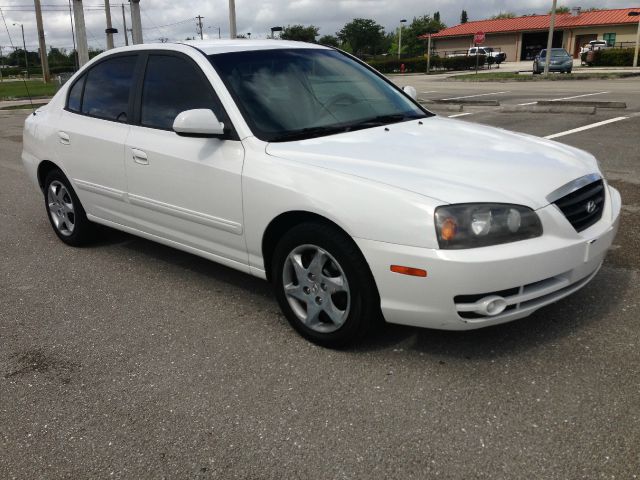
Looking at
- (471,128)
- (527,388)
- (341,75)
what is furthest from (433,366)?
(341,75)

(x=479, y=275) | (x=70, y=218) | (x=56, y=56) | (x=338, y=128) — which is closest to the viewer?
(x=479, y=275)

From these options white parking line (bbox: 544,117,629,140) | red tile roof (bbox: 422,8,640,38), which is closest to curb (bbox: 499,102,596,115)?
white parking line (bbox: 544,117,629,140)

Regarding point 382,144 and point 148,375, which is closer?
point 148,375

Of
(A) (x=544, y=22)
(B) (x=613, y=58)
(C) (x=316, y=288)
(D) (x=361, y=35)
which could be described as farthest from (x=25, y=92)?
(D) (x=361, y=35)

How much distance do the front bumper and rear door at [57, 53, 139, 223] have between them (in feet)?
7.51

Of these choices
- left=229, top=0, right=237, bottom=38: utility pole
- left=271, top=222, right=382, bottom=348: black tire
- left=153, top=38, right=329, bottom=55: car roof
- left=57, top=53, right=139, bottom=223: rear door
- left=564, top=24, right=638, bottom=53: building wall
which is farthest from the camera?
left=564, top=24, right=638, bottom=53: building wall

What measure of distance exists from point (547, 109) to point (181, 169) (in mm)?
11624

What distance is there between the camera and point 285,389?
9.91 ft

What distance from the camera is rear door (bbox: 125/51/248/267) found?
3658mm

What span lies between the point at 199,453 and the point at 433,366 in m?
1.25

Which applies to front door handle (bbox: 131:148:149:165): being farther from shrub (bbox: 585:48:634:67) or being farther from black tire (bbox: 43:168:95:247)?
shrub (bbox: 585:48:634:67)

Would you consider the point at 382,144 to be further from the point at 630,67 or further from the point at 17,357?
the point at 630,67

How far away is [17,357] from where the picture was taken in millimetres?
3445

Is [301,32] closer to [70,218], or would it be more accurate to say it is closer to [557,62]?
[557,62]
